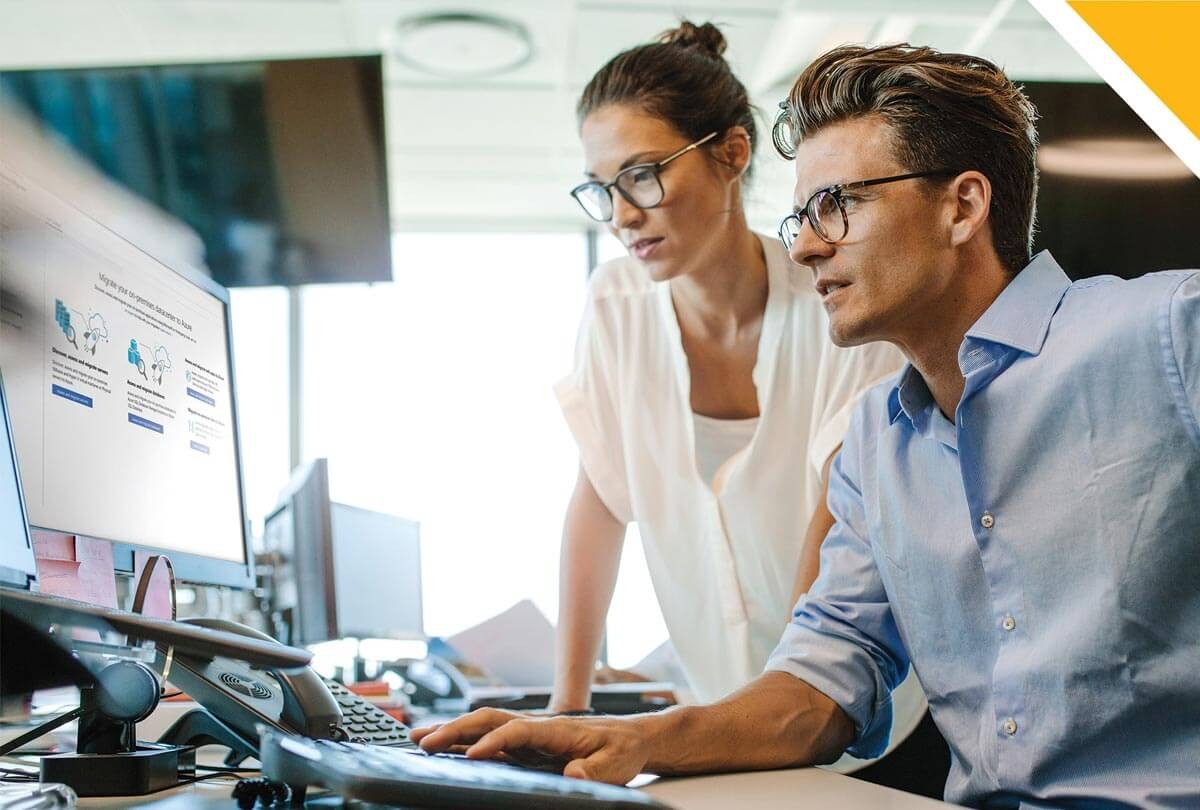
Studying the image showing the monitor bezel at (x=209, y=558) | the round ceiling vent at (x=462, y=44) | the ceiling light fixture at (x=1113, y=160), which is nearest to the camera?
the monitor bezel at (x=209, y=558)

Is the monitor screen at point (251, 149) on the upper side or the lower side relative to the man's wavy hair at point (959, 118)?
upper

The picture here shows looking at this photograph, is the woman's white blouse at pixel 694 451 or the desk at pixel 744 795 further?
the woman's white blouse at pixel 694 451

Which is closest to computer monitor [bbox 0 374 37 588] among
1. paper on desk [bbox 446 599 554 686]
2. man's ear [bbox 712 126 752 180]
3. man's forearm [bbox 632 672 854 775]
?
man's forearm [bbox 632 672 854 775]

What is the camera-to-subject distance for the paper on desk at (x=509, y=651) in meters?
2.78

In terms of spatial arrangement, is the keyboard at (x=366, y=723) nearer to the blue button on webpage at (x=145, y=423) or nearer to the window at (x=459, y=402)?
the blue button on webpage at (x=145, y=423)

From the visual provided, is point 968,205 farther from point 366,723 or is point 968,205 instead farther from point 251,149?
point 251,149

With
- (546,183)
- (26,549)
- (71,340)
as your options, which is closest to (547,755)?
(26,549)

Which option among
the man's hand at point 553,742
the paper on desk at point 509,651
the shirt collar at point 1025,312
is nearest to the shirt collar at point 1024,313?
the shirt collar at point 1025,312

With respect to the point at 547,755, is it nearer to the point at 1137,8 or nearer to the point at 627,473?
the point at 627,473

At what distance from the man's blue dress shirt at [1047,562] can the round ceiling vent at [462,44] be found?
3385 mm

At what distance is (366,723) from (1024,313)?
2.33ft

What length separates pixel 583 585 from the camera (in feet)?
6.12

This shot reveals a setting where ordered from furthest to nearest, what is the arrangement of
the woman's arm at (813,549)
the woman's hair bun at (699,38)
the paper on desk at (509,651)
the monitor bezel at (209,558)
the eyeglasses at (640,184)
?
the paper on desk at (509,651), the woman's hair bun at (699,38), the eyeglasses at (640,184), the woman's arm at (813,549), the monitor bezel at (209,558)

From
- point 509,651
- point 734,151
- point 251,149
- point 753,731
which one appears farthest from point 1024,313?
point 509,651
